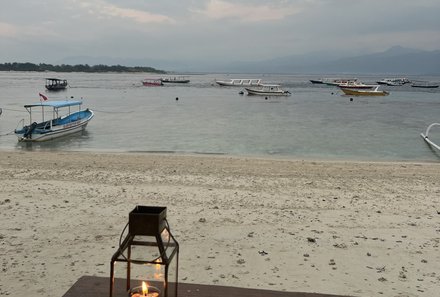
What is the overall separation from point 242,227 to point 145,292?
4668 mm

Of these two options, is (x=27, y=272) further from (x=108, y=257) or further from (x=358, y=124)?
(x=358, y=124)

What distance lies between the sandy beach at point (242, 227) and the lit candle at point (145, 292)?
8.58 feet

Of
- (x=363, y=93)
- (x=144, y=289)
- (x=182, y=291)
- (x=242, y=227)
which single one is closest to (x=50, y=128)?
(x=242, y=227)

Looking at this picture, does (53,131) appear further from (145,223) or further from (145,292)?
(145,223)

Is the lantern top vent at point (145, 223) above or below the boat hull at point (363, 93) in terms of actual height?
above

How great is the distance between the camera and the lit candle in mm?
1913

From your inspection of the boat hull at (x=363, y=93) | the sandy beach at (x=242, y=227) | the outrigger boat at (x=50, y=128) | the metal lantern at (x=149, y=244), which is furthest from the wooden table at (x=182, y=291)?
the boat hull at (x=363, y=93)

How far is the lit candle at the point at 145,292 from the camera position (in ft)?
6.28

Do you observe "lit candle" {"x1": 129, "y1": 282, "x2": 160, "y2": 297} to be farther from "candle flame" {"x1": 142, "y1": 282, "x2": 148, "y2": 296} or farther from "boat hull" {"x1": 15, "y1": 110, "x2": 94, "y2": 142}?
"boat hull" {"x1": 15, "y1": 110, "x2": 94, "y2": 142}

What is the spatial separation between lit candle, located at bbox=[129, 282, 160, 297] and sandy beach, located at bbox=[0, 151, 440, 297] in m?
2.62

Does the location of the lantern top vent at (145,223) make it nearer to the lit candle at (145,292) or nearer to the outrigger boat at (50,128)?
the lit candle at (145,292)

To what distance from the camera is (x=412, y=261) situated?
5262 millimetres

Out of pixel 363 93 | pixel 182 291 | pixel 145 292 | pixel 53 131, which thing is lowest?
pixel 53 131

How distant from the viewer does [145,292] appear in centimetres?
191
